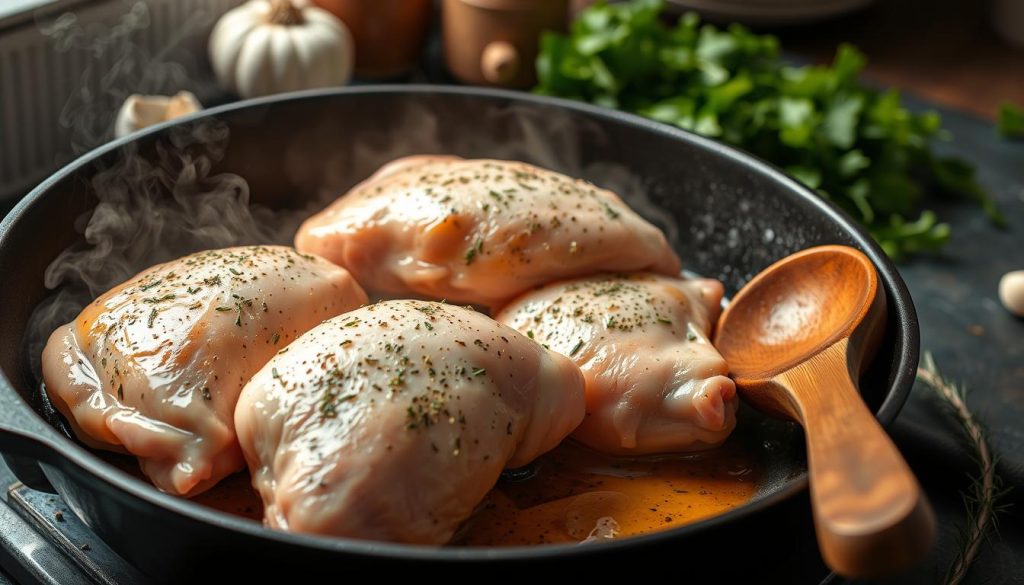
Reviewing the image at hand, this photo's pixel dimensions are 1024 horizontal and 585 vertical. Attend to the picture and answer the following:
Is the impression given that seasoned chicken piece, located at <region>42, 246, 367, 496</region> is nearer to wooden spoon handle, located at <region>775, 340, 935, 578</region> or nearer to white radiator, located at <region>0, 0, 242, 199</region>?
wooden spoon handle, located at <region>775, 340, 935, 578</region>

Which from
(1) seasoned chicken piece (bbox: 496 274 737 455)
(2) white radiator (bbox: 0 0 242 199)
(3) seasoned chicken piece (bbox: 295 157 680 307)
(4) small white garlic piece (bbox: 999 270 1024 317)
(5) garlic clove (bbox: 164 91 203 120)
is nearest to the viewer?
(1) seasoned chicken piece (bbox: 496 274 737 455)

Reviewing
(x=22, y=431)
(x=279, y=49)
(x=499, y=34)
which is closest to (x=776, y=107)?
(x=499, y=34)

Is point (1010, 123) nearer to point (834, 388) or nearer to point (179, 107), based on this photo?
point (834, 388)

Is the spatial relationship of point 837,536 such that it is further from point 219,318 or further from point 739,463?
point 219,318

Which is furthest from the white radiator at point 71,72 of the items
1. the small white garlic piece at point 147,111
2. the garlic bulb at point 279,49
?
the small white garlic piece at point 147,111

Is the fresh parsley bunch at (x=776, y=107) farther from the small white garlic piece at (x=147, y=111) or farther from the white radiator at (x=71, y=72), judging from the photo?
the white radiator at (x=71, y=72)

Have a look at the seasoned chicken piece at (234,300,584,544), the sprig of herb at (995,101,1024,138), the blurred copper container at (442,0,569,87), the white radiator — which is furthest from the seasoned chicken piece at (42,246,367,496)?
the sprig of herb at (995,101,1024,138)
